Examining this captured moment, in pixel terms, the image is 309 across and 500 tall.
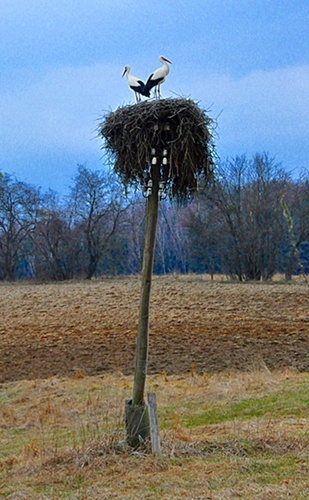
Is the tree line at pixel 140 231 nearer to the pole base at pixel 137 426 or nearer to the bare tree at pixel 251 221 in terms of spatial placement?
the bare tree at pixel 251 221

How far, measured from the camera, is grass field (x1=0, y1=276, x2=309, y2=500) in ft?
13.0

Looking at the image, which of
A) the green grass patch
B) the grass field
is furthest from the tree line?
the green grass patch

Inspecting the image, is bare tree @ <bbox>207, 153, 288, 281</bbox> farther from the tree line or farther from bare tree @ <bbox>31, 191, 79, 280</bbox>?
bare tree @ <bbox>31, 191, 79, 280</bbox>

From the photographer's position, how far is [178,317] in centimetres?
1479

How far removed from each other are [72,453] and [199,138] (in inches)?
102

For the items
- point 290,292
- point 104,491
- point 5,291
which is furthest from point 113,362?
point 5,291

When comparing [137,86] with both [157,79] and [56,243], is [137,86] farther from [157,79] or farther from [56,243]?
[56,243]

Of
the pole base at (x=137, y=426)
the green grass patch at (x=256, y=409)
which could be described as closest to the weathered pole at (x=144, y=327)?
the pole base at (x=137, y=426)

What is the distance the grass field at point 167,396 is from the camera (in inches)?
156

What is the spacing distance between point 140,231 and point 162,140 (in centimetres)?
2620

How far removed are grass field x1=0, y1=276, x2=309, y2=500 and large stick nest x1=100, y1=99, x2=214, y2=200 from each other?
211 cm

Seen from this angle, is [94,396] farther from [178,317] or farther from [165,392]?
[178,317]

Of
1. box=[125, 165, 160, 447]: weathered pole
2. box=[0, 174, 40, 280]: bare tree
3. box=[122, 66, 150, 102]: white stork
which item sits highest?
box=[0, 174, 40, 280]: bare tree

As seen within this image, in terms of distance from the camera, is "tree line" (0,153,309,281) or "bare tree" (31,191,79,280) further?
"bare tree" (31,191,79,280)
